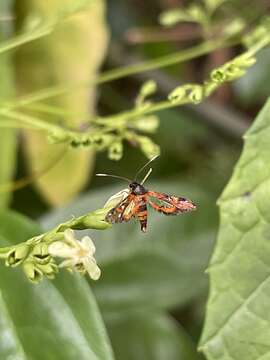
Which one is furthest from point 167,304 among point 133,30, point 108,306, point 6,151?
point 133,30

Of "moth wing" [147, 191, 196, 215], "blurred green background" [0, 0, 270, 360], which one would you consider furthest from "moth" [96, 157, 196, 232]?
"blurred green background" [0, 0, 270, 360]

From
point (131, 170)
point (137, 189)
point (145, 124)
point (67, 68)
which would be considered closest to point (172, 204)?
point (137, 189)

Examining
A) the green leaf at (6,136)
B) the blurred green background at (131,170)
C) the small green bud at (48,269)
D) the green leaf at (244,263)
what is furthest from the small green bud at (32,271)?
the green leaf at (6,136)

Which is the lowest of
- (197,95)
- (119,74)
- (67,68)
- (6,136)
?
(197,95)

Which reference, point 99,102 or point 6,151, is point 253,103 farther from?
point 6,151

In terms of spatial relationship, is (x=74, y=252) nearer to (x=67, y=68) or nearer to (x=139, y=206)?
(x=139, y=206)

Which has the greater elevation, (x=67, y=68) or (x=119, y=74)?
(x=67, y=68)
